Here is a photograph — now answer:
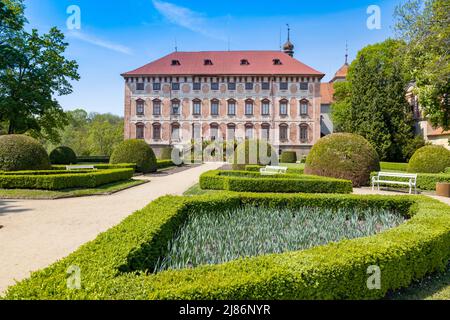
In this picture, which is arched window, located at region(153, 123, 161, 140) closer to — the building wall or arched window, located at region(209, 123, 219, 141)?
the building wall

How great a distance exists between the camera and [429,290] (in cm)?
397

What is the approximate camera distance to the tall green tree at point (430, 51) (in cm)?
1658

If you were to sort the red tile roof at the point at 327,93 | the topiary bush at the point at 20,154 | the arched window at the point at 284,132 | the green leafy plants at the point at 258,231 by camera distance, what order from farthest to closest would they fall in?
the red tile roof at the point at 327,93 → the arched window at the point at 284,132 → the topiary bush at the point at 20,154 → the green leafy plants at the point at 258,231

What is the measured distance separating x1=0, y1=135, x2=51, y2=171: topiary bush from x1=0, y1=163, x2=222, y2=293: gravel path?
17.0ft

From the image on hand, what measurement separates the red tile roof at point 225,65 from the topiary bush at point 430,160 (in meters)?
25.8

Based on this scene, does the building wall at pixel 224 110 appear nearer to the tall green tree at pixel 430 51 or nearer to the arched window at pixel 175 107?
the arched window at pixel 175 107

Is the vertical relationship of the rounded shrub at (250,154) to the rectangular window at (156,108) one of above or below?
below

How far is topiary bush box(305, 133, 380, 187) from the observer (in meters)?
14.6

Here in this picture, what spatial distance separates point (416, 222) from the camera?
5.27 meters

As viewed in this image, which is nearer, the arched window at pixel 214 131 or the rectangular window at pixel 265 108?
the rectangular window at pixel 265 108

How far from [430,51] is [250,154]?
42.0 ft

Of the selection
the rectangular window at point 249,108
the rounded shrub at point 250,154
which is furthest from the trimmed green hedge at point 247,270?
the rectangular window at point 249,108

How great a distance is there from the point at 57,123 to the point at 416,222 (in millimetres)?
30678
